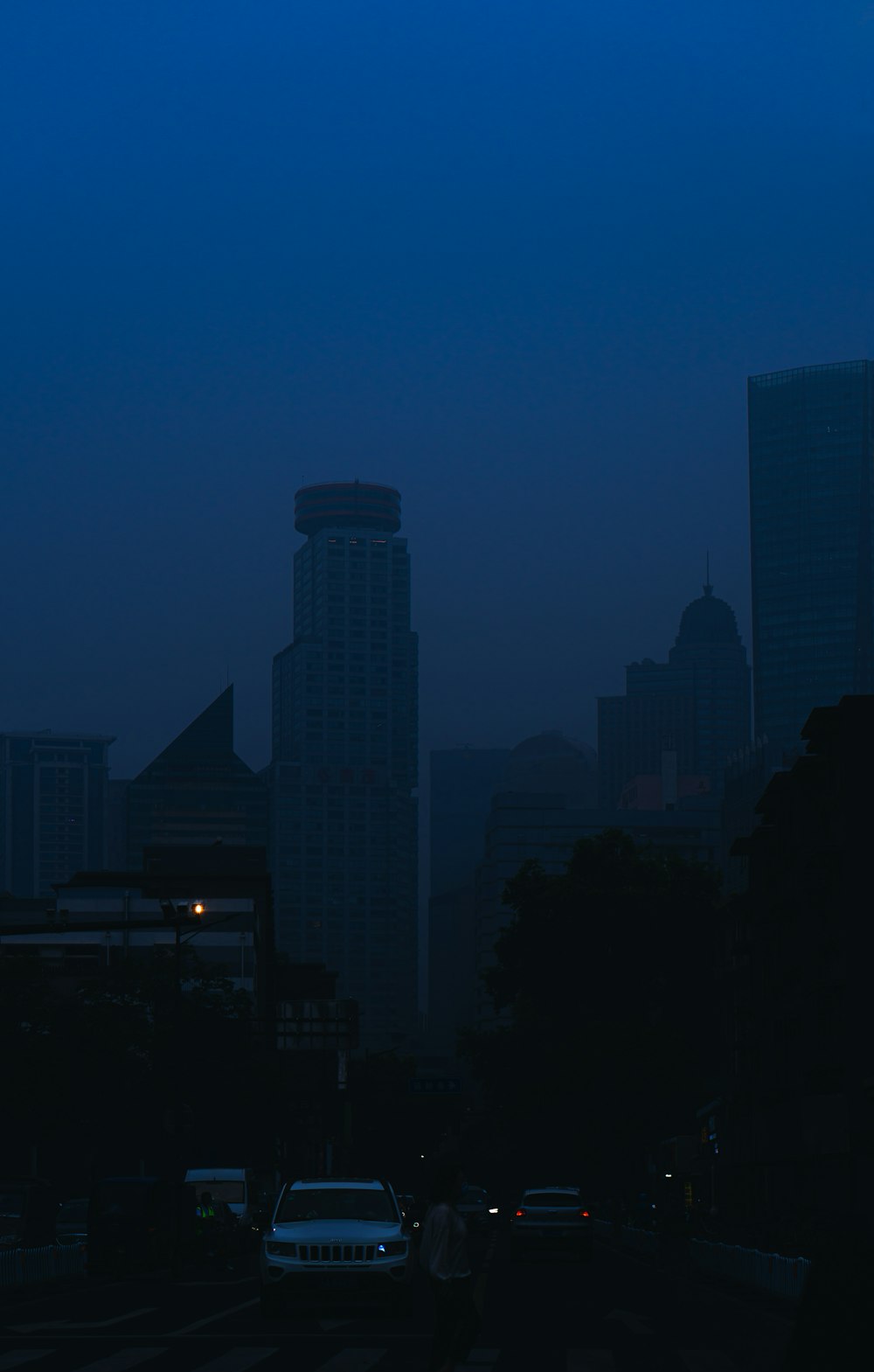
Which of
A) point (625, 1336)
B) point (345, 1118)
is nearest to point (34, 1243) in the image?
point (625, 1336)

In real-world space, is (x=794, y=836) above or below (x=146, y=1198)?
above

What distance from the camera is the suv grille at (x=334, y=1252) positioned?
22828 mm

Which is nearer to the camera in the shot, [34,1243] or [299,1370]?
[299,1370]

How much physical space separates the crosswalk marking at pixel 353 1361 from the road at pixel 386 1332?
0.02 m

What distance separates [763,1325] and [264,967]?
122003 mm

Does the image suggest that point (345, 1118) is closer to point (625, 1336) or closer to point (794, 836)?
point (794, 836)

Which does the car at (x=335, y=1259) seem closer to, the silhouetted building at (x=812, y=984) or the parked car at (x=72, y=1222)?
the parked car at (x=72, y=1222)

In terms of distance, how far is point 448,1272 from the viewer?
584 inches

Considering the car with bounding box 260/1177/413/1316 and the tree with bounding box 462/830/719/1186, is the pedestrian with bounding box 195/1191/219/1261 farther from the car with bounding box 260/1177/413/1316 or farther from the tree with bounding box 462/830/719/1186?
the tree with bounding box 462/830/719/1186

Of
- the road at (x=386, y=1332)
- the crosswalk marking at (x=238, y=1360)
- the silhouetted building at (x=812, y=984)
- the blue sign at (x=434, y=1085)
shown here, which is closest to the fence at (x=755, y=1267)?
the road at (x=386, y=1332)

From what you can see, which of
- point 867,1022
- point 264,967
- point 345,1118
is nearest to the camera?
point 867,1022

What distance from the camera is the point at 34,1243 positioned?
42.1 metres

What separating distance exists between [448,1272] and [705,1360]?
4.85m

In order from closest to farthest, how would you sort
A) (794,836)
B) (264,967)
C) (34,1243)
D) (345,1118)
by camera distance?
(34,1243) < (794,836) < (345,1118) < (264,967)
